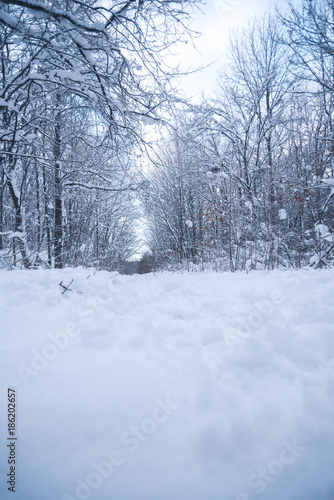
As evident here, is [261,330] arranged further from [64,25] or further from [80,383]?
[64,25]

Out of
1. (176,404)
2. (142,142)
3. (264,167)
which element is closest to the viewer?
(176,404)

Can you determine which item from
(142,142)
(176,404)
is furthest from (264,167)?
(176,404)

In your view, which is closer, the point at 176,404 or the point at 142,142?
the point at 176,404

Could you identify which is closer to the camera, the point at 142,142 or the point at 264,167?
the point at 142,142

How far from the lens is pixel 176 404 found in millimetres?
1089

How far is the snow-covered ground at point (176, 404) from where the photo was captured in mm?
827

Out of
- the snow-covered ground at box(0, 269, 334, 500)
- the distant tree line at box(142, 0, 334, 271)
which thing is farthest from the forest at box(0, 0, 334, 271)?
the snow-covered ground at box(0, 269, 334, 500)

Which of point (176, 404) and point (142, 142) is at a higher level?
point (142, 142)

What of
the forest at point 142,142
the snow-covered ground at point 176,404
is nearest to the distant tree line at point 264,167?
the forest at point 142,142

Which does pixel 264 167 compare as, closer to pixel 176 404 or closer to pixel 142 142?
pixel 142 142

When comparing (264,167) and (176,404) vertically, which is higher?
(264,167)

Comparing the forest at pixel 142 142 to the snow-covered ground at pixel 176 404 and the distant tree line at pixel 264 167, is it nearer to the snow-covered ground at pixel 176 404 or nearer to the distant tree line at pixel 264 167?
the distant tree line at pixel 264 167

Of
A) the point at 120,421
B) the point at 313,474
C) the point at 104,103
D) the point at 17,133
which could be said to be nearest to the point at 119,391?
the point at 120,421

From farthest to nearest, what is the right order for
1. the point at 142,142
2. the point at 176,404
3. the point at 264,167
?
the point at 264,167 → the point at 142,142 → the point at 176,404
